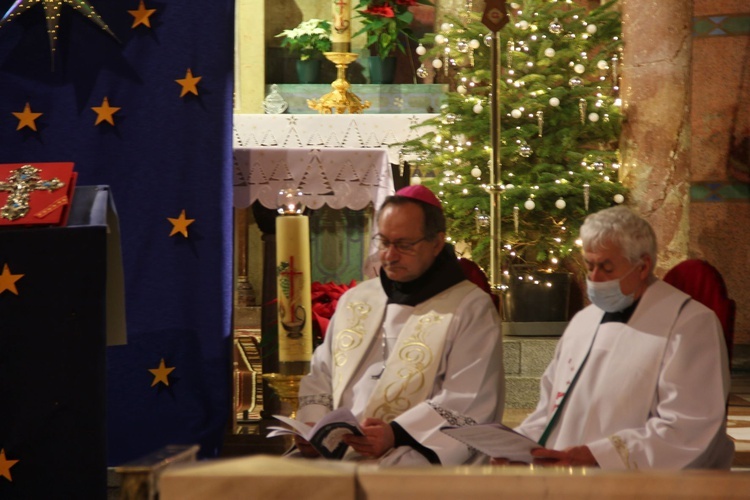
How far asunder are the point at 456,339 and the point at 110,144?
2.10m

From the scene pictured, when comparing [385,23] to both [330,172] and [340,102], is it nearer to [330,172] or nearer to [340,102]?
[340,102]

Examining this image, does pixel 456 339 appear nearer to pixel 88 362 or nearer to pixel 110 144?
pixel 88 362

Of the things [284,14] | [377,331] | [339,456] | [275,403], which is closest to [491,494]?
[339,456]

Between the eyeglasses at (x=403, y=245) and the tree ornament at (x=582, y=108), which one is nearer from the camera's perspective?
the eyeglasses at (x=403, y=245)

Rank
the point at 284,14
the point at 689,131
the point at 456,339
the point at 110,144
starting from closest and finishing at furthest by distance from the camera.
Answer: the point at 456,339 < the point at 110,144 < the point at 689,131 < the point at 284,14

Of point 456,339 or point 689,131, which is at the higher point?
point 689,131

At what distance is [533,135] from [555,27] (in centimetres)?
84

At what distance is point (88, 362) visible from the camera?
360cm

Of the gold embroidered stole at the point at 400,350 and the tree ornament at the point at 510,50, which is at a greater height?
the tree ornament at the point at 510,50

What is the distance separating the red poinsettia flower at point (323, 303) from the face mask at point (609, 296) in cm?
179

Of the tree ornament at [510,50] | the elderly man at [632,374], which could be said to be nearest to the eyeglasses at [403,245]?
the elderly man at [632,374]

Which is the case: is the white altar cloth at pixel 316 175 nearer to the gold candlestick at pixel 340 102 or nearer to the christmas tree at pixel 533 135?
the christmas tree at pixel 533 135

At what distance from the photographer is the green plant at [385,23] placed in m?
9.85

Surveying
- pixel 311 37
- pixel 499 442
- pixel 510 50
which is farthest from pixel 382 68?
pixel 499 442
